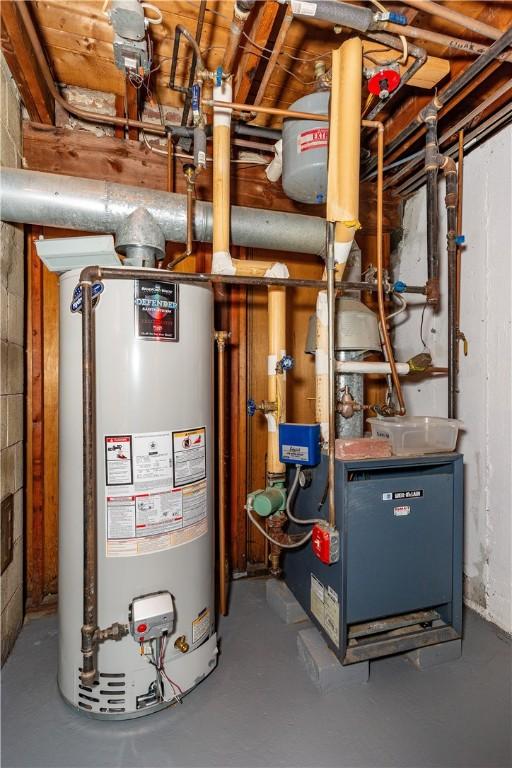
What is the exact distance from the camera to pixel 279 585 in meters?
1.90

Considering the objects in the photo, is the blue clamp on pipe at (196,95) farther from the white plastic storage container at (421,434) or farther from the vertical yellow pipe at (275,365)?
the white plastic storage container at (421,434)

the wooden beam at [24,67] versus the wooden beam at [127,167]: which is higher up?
the wooden beam at [24,67]

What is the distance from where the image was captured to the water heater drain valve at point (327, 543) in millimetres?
1347

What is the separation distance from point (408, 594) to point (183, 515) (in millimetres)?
896

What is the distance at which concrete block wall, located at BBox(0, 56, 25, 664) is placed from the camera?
1545mm

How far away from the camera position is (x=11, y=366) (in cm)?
165

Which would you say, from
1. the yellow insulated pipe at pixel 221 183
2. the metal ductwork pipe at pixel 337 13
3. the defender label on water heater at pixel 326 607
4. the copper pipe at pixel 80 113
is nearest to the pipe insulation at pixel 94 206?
the yellow insulated pipe at pixel 221 183

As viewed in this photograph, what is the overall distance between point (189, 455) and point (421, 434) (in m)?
0.93

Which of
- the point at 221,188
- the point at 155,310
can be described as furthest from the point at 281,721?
the point at 221,188

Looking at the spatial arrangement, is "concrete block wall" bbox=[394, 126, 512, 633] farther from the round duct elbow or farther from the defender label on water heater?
the round duct elbow

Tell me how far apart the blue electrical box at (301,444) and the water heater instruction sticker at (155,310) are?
62cm

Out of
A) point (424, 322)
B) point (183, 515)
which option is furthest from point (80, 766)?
point (424, 322)

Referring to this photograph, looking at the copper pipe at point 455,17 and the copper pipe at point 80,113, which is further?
the copper pipe at point 80,113

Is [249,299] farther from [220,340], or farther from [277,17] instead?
[277,17]
